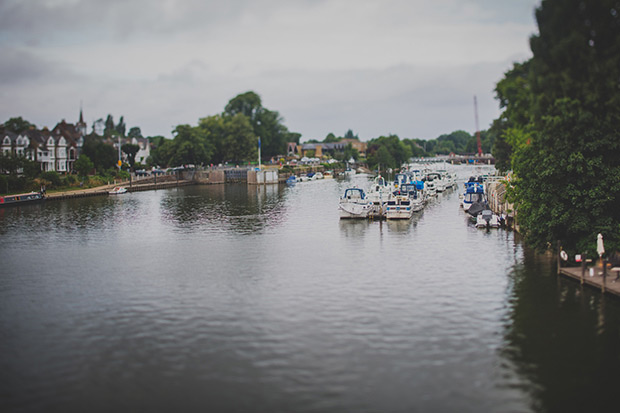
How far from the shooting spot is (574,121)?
105ft

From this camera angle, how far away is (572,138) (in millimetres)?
32500

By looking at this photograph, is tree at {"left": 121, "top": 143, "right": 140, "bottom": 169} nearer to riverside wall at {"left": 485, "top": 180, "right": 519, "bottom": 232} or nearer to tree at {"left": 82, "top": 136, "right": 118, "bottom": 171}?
tree at {"left": 82, "top": 136, "right": 118, "bottom": 171}

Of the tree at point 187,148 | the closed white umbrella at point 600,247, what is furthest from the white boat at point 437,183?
the tree at point 187,148

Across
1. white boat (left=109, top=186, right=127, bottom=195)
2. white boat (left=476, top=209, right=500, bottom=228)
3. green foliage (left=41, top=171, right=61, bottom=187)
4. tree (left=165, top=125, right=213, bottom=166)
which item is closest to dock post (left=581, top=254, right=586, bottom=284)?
white boat (left=476, top=209, right=500, bottom=228)

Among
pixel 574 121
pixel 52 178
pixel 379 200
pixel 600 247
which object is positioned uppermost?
pixel 574 121

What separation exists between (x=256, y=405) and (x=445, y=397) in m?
6.30

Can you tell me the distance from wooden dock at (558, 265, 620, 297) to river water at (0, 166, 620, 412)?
1.56 feet

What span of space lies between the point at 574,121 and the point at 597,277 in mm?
8334

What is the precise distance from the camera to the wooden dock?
29.9 metres

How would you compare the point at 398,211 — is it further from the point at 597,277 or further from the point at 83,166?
the point at 83,166

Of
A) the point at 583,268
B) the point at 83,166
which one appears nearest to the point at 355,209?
the point at 583,268

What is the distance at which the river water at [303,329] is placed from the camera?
20.6 meters

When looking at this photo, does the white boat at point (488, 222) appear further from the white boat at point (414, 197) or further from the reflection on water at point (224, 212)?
the reflection on water at point (224, 212)

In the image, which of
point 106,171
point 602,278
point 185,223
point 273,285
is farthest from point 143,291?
point 106,171
